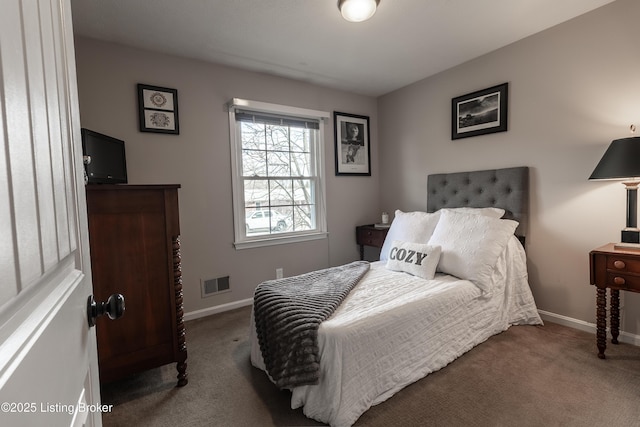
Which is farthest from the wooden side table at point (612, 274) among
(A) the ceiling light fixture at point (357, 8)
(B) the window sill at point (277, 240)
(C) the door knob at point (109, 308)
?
(C) the door knob at point (109, 308)

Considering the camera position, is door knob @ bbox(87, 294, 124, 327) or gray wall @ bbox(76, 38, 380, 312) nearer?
door knob @ bbox(87, 294, 124, 327)

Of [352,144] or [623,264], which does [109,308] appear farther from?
[352,144]

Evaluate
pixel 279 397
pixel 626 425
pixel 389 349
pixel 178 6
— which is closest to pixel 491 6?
pixel 178 6

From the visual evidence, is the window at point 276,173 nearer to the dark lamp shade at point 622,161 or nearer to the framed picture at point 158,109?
the framed picture at point 158,109

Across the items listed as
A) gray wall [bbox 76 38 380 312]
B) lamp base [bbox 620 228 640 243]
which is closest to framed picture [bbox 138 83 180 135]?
gray wall [bbox 76 38 380 312]

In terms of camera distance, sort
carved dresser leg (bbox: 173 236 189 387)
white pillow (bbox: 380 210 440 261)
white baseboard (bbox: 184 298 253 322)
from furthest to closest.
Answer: white baseboard (bbox: 184 298 253 322), white pillow (bbox: 380 210 440 261), carved dresser leg (bbox: 173 236 189 387)

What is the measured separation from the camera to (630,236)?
2.01m

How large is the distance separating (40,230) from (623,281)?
2.71 metres

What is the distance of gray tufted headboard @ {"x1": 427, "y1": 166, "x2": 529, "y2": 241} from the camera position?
2.66 metres

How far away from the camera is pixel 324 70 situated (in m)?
3.15

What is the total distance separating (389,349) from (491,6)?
2409 millimetres

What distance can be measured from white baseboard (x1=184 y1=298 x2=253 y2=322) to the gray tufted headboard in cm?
224

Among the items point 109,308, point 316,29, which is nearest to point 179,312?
point 109,308

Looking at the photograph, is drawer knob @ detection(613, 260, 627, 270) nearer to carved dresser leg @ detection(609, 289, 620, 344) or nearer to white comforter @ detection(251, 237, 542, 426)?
carved dresser leg @ detection(609, 289, 620, 344)
